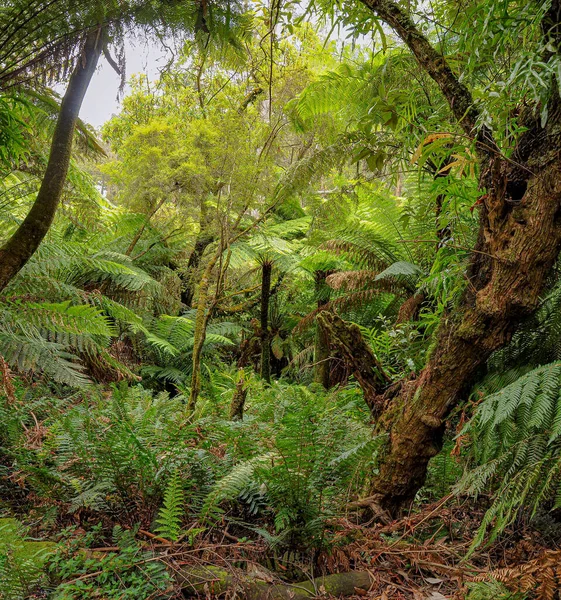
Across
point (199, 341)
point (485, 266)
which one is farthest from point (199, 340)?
point (485, 266)

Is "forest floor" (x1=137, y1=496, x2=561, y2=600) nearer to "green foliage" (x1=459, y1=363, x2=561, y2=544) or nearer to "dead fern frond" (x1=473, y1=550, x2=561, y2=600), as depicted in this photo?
"dead fern frond" (x1=473, y1=550, x2=561, y2=600)

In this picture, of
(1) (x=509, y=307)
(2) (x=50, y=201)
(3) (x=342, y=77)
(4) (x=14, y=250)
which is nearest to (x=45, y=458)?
(4) (x=14, y=250)

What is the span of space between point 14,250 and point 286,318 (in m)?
4.72

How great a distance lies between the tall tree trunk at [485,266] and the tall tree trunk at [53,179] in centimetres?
115

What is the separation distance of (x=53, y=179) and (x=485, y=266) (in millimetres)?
1648

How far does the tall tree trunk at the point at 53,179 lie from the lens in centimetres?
174

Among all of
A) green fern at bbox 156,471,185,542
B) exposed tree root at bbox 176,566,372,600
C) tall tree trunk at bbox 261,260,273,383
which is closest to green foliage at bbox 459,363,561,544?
exposed tree root at bbox 176,566,372,600

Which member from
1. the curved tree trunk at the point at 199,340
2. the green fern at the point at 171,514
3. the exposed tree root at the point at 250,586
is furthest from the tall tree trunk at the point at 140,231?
the exposed tree root at the point at 250,586

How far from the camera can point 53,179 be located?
180 centimetres

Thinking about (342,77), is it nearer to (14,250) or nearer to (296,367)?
(14,250)

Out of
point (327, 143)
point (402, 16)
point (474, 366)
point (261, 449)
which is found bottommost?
point (474, 366)

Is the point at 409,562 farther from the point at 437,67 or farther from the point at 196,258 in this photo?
the point at 196,258

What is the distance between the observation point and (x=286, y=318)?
6.30 metres

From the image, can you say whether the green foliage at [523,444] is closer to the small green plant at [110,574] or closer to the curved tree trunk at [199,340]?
the small green plant at [110,574]
